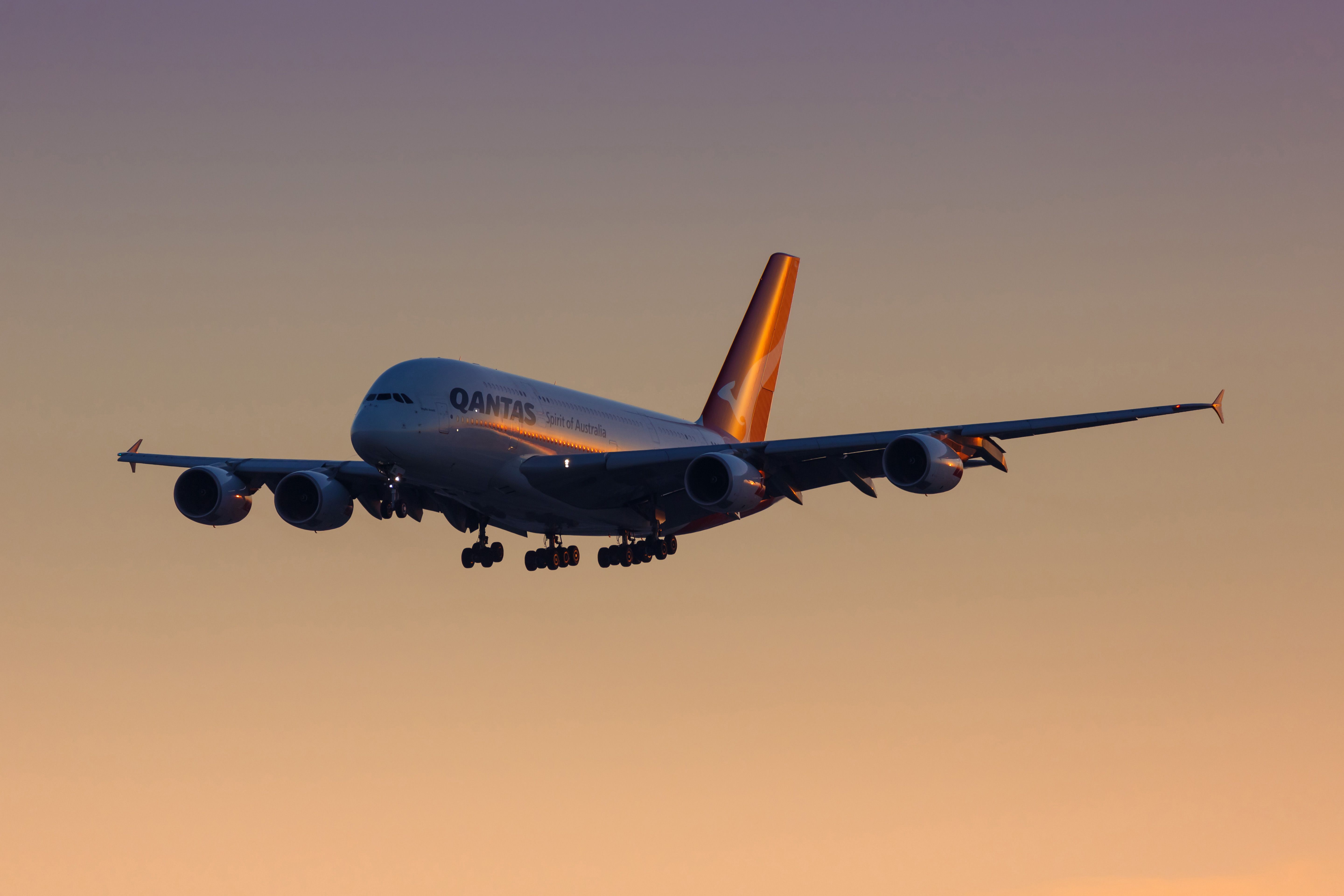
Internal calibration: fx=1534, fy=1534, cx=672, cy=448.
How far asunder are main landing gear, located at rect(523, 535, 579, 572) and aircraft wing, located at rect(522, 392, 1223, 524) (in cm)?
364

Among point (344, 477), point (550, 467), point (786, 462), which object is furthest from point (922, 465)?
point (344, 477)

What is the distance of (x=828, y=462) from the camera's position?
1956 inches

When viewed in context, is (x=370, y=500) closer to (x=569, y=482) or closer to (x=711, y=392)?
(x=569, y=482)

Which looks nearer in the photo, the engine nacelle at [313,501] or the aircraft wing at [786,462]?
the aircraft wing at [786,462]

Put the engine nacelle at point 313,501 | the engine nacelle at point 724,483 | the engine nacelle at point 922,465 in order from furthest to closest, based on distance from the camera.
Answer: the engine nacelle at point 313,501 → the engine nacelle at point 724,483 → the engine nacelle at point 922,465

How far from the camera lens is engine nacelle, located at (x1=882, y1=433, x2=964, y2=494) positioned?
44.8 m

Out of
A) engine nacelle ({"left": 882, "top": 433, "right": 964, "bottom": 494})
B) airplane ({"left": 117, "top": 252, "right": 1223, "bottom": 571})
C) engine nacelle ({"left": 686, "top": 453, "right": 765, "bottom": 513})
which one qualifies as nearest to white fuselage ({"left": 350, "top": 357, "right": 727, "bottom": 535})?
airplane ({"left": 117, "top": 252, "right": 1223, "bottom": 571})

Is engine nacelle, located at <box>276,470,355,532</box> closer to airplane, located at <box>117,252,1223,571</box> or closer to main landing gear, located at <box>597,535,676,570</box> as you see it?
airplane, located at <box>117,252,1223,571</box>

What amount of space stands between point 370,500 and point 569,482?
852cm

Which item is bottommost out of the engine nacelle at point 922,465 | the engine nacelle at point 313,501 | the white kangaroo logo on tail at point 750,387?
the engine nacelle at point 922,465

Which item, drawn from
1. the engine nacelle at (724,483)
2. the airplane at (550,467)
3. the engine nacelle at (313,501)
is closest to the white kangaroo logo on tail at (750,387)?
the airplane at (550,467)

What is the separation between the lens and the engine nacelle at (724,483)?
47.1 meters

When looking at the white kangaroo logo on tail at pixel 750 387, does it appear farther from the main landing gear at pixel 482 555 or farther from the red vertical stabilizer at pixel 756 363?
the main landing gear at pixel 482 555

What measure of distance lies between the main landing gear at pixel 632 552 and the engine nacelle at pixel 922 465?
11302 millimetres
